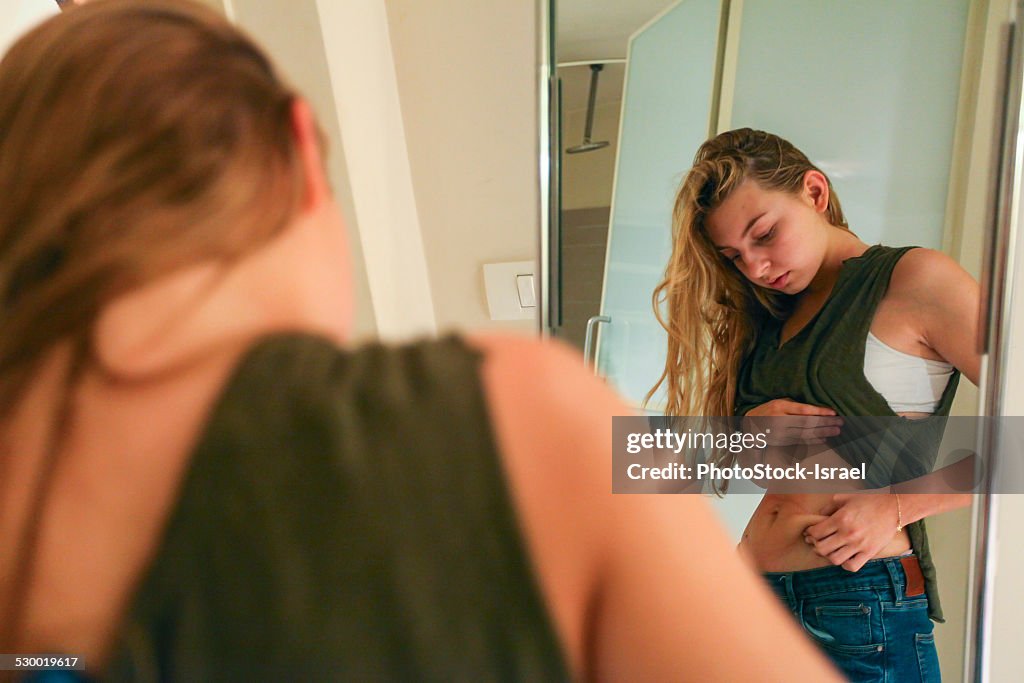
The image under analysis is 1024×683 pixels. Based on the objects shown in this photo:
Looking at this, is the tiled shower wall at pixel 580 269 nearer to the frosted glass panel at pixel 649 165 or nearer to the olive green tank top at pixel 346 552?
the frosted glass panel at pixel 649 165

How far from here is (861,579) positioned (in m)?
0.99

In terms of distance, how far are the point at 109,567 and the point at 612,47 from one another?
1159mm

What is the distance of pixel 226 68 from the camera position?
35cm

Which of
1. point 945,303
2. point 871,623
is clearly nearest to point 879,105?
point 945,303

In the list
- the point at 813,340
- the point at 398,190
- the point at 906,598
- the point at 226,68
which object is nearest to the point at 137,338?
the point at 226,68

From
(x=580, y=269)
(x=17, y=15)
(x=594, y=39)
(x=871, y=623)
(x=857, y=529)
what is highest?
(x=17, y=15)

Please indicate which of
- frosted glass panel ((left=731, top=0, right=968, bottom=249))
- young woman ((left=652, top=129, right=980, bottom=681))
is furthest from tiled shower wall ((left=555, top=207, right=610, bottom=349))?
frosted glass panel ((left=731, top=0, right=968, bottom=249))

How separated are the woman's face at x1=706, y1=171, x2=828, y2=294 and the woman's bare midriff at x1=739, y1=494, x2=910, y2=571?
30cm

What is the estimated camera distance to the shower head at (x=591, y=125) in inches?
49.6

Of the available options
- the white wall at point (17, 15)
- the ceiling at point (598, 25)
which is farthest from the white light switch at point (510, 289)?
the white wall at point (17, 15)

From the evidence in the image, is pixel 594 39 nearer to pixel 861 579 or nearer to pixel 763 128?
pixel 763 128

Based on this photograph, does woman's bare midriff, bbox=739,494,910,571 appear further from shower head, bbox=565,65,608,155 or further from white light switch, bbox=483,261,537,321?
white light switch, bbox=483,261,537,321

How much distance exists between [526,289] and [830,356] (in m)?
0.91

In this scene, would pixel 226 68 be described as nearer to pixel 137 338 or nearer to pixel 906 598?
pixel 137 338
